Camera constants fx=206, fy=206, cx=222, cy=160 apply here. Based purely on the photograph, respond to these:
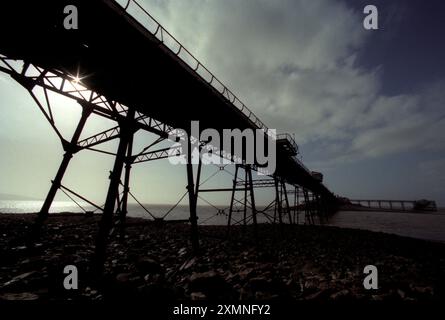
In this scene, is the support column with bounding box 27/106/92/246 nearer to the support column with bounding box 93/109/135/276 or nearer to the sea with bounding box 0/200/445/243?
the support column with bounding box 93/109/135/276

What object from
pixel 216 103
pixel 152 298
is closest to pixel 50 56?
pixel 216 103

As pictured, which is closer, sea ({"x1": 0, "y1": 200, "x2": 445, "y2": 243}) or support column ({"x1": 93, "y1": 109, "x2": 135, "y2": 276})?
support column ({"x1": 93, "y1": 109, "x2": 135, "y2": 276})

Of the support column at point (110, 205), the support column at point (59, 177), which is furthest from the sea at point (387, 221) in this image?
the support column at point (59, 177)

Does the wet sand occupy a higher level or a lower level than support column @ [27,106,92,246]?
lower

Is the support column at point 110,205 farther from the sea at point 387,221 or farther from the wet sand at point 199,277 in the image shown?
the sea at point 387,221

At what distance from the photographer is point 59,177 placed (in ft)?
18.8

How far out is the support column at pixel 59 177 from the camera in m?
5.57

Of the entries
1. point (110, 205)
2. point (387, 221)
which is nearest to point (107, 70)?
point (110, 205)

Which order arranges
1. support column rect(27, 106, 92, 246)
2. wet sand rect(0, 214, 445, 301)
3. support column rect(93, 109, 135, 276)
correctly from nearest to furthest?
wet sand rect(0, 214, 445, 301), support column rect(93, 109, 135, 276), support column rect(27, 106, 92, 246)

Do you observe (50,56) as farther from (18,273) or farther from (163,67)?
(18,273)

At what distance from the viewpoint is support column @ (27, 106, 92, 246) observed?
5566 millimetres

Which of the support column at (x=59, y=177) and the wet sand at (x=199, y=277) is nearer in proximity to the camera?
the wet sand at (x=199, y=277)

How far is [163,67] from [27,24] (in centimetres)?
262

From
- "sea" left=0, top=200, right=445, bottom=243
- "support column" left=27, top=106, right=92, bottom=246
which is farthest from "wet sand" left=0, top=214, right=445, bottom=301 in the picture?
"sea" left=0, top=200, right=445, bottom=243
